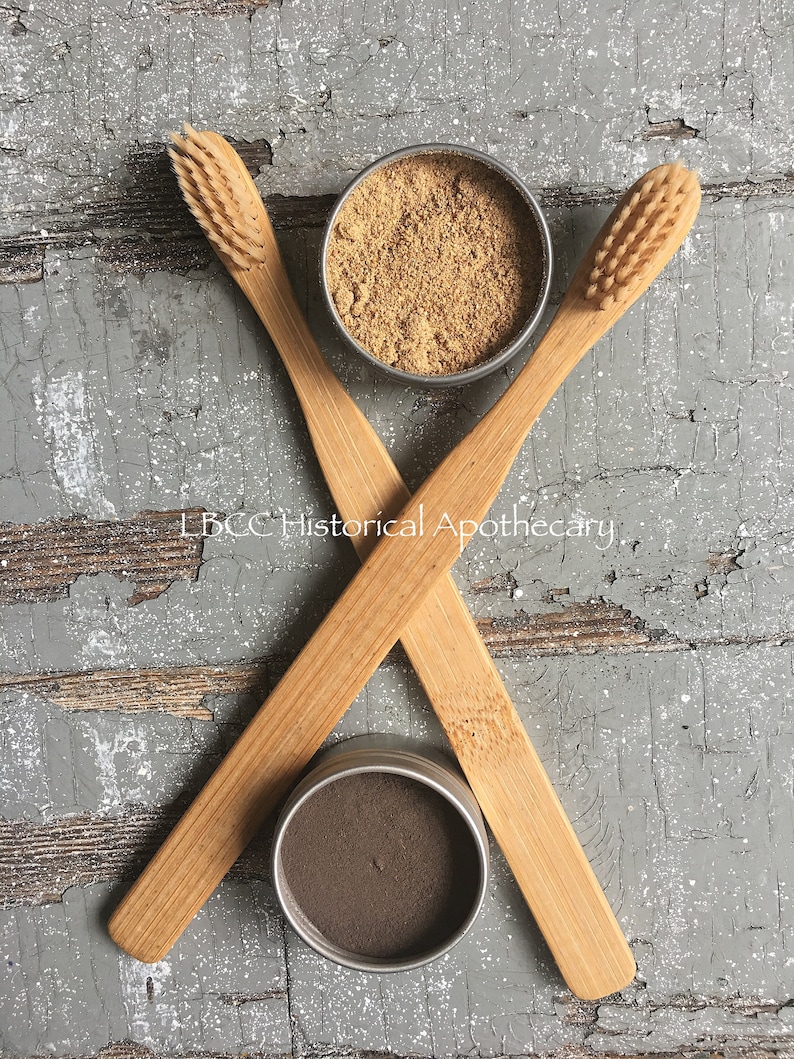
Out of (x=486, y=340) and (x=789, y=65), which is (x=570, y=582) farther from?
(x=789, y=65)

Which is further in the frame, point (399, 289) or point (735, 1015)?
point (735, 1015)

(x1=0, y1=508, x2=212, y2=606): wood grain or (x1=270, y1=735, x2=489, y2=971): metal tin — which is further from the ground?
(x1=0, y1=508, x2=212, y2=606): wood grain

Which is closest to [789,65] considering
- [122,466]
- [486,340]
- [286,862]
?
[486,340]

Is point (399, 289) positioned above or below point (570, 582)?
above

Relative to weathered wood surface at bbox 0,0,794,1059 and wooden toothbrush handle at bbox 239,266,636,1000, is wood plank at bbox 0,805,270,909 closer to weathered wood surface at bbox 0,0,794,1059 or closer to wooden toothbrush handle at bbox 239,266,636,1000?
weathered wood surface at bbox 0,0,794,1059

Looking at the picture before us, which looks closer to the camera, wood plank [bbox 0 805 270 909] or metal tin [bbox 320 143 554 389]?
metal tin [bbox 320 143 554 389]

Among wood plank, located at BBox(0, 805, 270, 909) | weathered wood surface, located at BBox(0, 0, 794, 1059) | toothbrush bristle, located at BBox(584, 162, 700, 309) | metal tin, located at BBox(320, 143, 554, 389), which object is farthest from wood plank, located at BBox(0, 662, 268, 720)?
toothbrush bristle, located at BBox(584, 162, 700, 309)

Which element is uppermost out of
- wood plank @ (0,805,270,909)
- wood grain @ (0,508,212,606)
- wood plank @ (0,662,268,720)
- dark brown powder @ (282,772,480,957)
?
wood grain @ (0,508,212,606)
